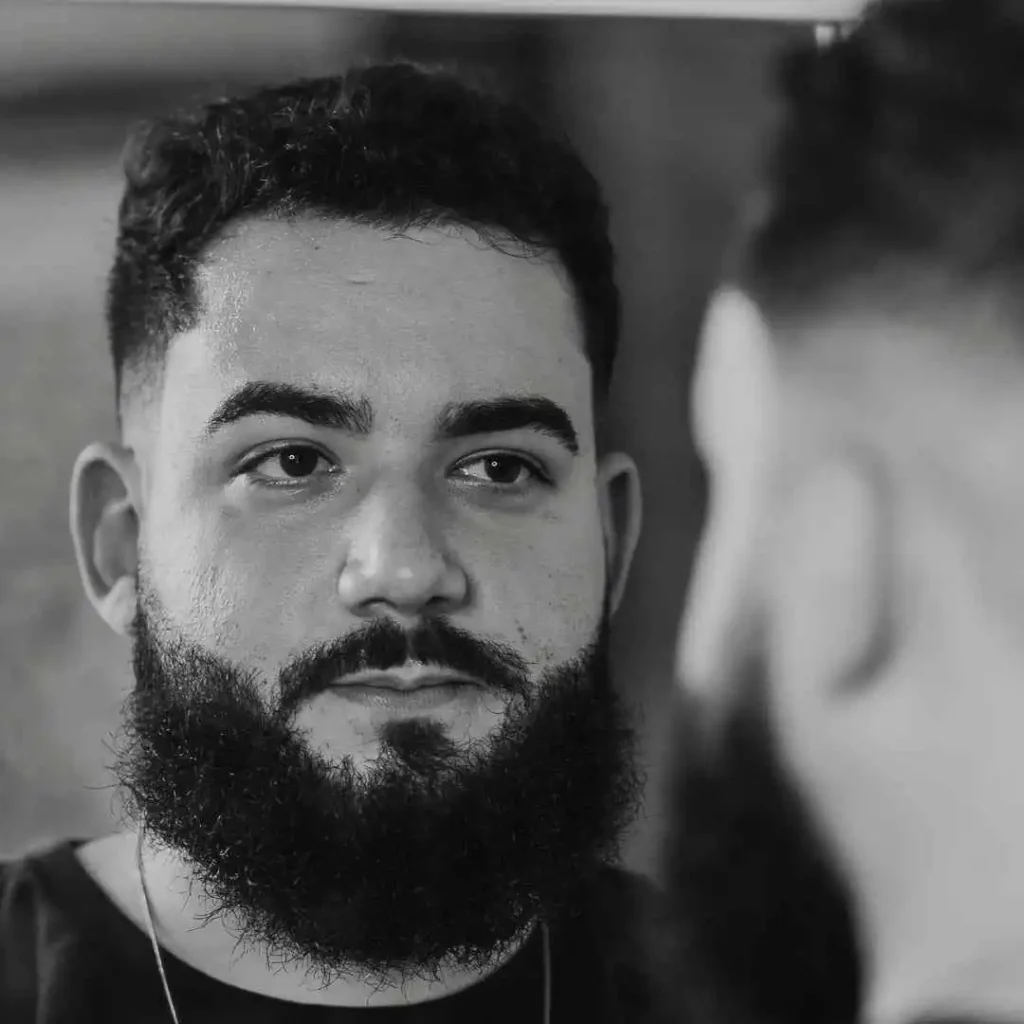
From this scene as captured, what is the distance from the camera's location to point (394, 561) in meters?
0.91

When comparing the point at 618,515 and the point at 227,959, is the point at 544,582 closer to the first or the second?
the point at 618,515

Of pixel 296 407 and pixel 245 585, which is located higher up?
pixel 296 407

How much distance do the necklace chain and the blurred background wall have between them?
4 centimetres

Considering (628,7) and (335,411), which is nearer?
(335,411)

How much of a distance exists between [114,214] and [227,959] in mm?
569

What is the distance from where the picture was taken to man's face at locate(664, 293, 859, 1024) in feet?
3.24

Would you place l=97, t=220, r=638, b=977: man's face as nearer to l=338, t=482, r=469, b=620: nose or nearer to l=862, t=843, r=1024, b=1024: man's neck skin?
Result: l=338, t=482, r=469, b=620: nose

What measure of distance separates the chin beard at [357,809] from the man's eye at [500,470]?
116mm

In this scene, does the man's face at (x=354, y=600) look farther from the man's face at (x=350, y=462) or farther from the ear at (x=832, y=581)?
the ear at (x=832, y=581)

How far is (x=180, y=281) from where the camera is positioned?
0.94m

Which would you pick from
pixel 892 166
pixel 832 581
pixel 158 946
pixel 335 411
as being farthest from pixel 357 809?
pixel 892 166

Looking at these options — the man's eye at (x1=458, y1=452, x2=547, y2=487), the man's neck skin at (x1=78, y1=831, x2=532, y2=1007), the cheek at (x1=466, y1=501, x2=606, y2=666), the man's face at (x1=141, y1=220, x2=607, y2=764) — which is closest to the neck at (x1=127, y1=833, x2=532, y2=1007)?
the man's neck skin at (x1=78, y1=831, x2=532, y2=1007)

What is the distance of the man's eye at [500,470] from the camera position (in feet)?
3.09

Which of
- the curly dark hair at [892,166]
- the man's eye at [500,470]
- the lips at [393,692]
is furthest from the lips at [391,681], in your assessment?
the curly dark hair at [892,166]
